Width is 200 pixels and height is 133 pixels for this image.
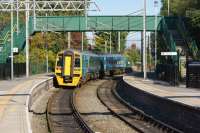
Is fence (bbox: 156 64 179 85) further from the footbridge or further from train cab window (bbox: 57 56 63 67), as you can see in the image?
the footbridge

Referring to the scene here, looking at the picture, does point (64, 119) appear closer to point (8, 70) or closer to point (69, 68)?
point (69, 68)

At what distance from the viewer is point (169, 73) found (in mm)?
47625

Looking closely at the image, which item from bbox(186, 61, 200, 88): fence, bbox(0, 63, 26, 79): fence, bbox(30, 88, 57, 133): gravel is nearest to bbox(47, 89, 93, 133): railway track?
bbox(30, 88, 57, 133): gravel

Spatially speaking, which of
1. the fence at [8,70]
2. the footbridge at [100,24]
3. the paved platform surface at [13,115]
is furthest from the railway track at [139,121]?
the footbridge at [100,24]

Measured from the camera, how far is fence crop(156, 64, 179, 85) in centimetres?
4447

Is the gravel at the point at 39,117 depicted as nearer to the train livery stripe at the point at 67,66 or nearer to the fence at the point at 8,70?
the train livery stripe at the point at 67,66

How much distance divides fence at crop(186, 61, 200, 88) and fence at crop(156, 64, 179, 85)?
233 centimetres

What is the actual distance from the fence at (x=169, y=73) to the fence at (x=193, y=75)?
7.66ft

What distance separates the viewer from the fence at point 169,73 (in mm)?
44469

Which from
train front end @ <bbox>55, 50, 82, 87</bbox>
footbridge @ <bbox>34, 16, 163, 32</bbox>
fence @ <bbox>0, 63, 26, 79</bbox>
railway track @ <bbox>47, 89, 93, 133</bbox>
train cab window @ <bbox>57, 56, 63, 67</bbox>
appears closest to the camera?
railway track @ <bbox>47, 89, 93, 133</bbox>

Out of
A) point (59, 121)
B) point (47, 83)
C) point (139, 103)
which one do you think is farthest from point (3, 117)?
point (47, 83)

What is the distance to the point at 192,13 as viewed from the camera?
5994 centimetres

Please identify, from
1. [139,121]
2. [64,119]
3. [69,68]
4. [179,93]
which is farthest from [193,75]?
[139,121]

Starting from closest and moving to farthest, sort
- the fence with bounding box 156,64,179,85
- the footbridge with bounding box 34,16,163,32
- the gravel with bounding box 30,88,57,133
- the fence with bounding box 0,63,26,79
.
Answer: the gravel with bounding box 30,88,57,133 → the fence with bounding box 156,64,179,85 → the fence with bounding box 0,63,26,79 → the footbridge with bounding box 34,16,163,32
